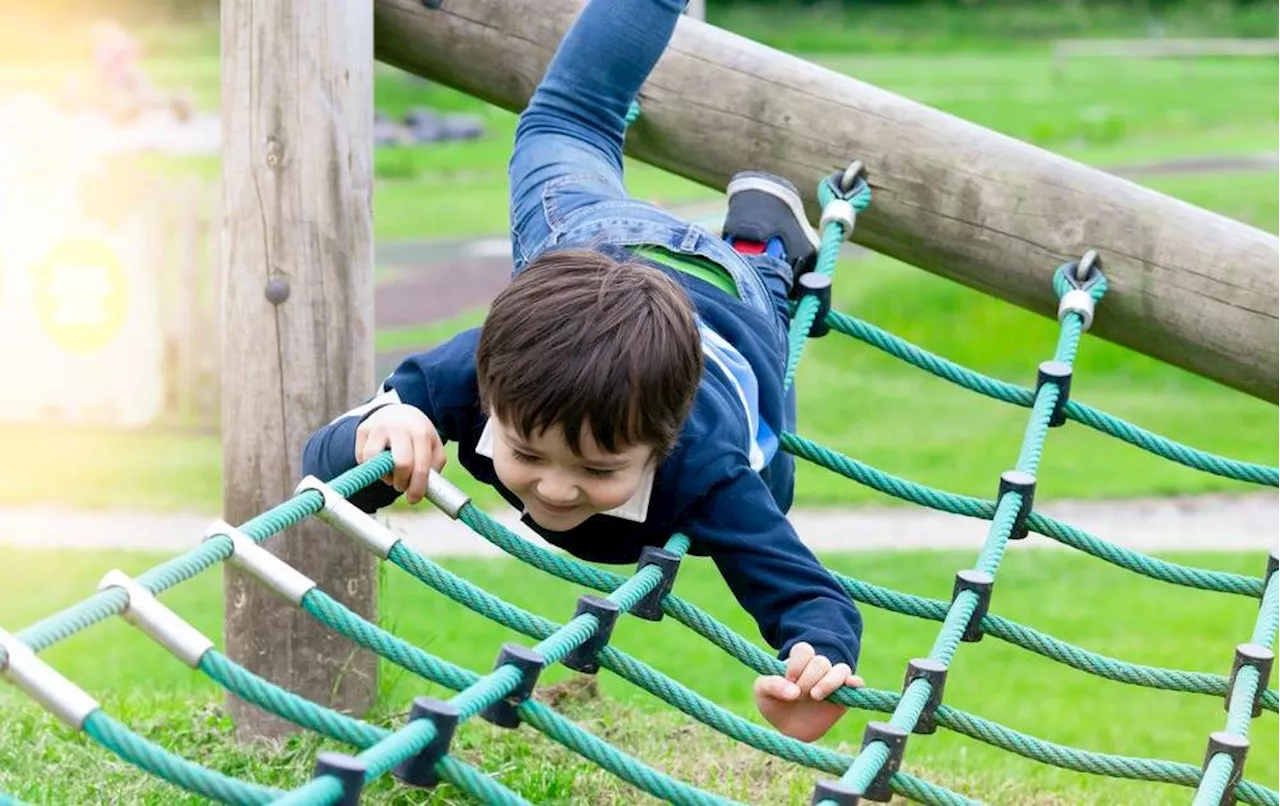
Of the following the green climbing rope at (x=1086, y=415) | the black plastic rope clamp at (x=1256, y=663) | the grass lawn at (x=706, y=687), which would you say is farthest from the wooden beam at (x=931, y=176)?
the grass lawn at (x=706, y=687)

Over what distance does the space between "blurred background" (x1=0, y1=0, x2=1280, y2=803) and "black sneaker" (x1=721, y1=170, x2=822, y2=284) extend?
9 centimetres

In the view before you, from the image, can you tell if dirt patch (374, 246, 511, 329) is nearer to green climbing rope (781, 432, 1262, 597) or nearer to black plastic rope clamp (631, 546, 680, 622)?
green climbing rope (781, 432, 1262, 597)

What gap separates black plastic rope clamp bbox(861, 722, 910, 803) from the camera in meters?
1.69

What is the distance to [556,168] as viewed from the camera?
7.73ft

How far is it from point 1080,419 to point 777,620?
723mm

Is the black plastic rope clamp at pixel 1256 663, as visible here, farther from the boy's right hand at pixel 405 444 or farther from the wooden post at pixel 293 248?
the wooden post at pixel 293 248

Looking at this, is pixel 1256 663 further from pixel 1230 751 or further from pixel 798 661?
pixel 798 661

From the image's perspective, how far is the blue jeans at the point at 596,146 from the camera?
2.28 metres

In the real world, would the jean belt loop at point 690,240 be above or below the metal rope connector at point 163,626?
above

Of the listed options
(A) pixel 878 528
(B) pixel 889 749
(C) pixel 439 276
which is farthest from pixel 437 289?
(B) pixel 889 749

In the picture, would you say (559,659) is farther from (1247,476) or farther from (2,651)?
(1247,476)

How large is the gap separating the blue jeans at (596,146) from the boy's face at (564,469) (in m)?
0.50

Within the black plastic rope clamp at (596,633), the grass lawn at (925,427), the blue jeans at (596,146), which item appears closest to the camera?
the black plastic rope clamp at (596,633)

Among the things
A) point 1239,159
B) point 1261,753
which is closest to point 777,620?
point 1261,753
